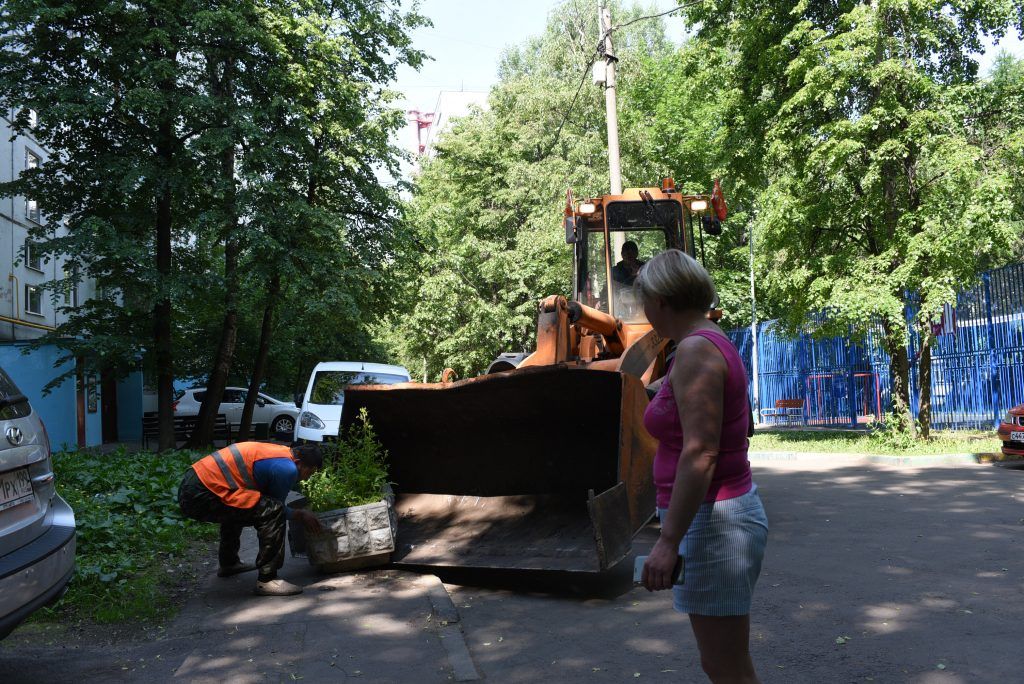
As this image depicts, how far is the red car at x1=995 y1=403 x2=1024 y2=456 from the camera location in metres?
12.9

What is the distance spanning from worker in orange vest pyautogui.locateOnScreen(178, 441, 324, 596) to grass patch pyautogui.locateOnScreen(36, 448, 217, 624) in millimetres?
689

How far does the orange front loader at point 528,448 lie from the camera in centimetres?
647

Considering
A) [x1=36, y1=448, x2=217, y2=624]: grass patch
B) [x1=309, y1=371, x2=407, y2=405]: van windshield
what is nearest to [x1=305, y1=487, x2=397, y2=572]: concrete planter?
[x1=36, y1=448, x2=217, y2=624]: grass patch

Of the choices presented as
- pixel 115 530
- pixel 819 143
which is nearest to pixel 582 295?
pixel 115 530

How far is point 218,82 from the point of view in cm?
1872

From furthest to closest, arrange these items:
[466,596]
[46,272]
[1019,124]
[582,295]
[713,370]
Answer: [46,272] < [1019,124] < [582,295] < [466,596] < [713,370]

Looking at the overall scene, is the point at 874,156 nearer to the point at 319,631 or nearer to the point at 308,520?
the point at 308,520

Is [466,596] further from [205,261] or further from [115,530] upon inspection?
[205,261]

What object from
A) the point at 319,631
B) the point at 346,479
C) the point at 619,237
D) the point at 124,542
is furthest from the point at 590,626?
the point at 619,237

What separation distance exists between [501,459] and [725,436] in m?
5.20

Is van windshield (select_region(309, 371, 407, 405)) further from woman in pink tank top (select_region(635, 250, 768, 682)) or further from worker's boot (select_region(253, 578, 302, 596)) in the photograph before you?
woman in pink tank top (select_region(635, 250, 768, 682))

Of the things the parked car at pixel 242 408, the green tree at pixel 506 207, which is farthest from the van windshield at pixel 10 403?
the green tree at pixel 506 207

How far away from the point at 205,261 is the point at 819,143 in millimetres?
12962

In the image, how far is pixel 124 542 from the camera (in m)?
7.69
